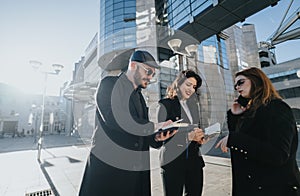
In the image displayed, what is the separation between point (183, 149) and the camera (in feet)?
5.28

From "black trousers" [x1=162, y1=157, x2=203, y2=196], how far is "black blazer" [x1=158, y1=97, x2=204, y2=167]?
0.05 meters

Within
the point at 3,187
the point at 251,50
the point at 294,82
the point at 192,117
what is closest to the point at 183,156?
the point at 192,117

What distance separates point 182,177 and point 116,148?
86 centimetres

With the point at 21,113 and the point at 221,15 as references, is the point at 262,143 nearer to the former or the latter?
the point at 221,15

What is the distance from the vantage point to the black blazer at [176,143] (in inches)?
62.8

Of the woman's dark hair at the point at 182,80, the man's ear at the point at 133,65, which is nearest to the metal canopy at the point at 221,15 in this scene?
the woman's dark hair at the point at 182,80

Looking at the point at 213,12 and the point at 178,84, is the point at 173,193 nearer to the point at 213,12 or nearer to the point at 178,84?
the point at 178,84

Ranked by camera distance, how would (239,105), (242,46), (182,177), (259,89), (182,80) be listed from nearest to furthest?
(259,89) < (239,105) < (182,177) < (182,80) < (242,46)

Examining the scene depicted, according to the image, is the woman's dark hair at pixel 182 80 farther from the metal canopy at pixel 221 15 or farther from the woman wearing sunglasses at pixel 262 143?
the metal canopy at pixel 221 15

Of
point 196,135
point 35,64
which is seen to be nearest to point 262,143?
point 196,135

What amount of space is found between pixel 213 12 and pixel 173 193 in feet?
18.2

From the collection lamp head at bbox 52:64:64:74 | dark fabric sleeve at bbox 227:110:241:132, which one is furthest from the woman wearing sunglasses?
lamp head at bbox 52:64:64:74

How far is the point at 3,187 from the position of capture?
3324 mm

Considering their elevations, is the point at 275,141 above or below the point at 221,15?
below
